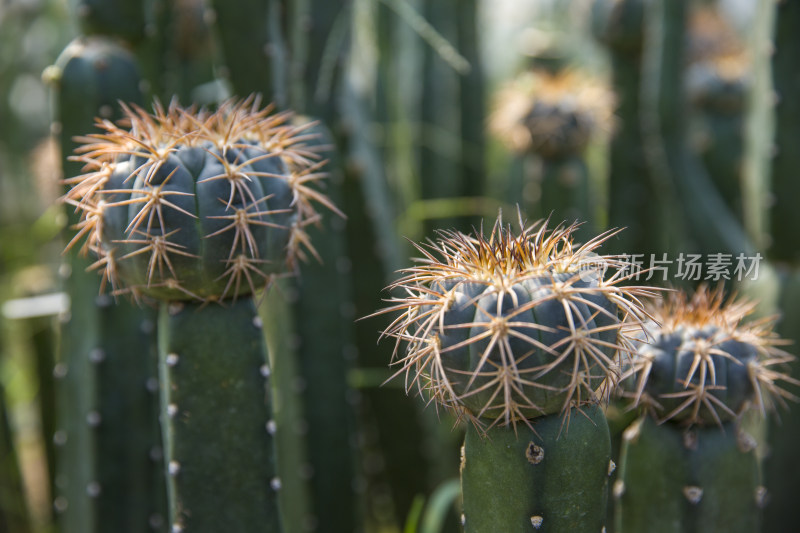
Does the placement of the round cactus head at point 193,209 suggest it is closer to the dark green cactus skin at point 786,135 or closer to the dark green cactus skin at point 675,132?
the dark green cactus skin at point 786,135

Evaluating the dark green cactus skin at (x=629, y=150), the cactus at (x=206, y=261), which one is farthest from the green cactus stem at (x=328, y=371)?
the dark green cactus skin at (x=629, y=150)

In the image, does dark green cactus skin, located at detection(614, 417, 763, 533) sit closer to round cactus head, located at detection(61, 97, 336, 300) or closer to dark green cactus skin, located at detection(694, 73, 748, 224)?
round cactus head, located at detection(61, 97, 336, 300)

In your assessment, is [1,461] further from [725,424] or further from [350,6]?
[725,424]

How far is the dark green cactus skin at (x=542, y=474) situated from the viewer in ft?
4.07

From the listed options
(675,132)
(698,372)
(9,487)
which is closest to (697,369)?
(698,372)

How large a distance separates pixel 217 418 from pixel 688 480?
0.93 m

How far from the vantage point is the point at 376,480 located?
9.87 ft

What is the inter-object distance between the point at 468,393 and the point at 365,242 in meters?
1.56

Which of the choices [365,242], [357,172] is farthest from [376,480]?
[357,172]

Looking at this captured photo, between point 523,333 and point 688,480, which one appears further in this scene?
point 688,480

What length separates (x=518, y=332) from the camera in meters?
1.16

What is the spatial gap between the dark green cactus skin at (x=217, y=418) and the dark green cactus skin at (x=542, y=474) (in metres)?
0.43

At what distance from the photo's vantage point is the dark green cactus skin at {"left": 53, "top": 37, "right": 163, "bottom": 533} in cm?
200

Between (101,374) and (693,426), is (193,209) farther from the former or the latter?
(693,426)
